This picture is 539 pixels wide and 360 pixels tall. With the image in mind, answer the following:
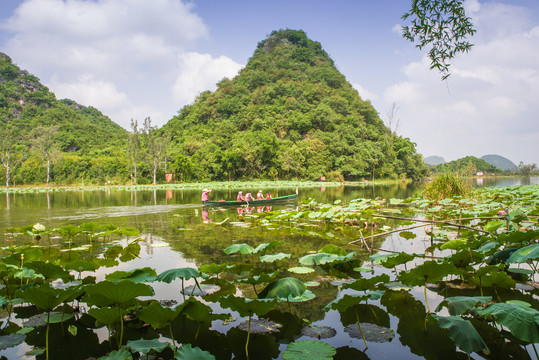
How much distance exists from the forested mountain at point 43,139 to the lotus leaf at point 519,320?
43.4 m

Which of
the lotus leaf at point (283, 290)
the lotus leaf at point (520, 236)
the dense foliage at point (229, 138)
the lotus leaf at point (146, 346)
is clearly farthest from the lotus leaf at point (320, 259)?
the dense foliage at point (229, 138)

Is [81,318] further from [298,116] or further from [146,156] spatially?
[298,116]

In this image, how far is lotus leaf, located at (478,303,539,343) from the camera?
154 cm

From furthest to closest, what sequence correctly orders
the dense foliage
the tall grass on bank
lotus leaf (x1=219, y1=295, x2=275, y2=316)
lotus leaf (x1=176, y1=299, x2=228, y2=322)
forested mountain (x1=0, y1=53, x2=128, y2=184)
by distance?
1. the dense foliage
2. forested mountain (x1=0, y1=53, x2=128, y2=184)
3. the tall grass on bank
4. lotus leaf (x1=176, y1=299, x2=228, y2=322)
5. lotus leaf (x1=219, y1=295, x2=275, y2=316)

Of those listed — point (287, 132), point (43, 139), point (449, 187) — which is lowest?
point (449, 187)

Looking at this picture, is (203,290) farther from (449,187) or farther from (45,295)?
(449,187)

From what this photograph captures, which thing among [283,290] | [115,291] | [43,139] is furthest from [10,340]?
[43,139]

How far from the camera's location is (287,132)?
51.6 metres

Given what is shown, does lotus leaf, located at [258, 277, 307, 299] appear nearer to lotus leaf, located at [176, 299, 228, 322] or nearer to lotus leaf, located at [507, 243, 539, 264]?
lotus leaf, located at [176, 299, 228, 322]

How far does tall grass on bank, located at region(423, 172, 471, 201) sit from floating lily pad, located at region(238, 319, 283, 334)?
10729 millimetres

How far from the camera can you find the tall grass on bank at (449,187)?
11.7m

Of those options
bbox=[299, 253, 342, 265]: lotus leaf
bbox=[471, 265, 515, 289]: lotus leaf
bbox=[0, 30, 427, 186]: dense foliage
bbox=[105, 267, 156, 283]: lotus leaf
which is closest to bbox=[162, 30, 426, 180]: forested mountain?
bbox=[0, 30, 427, 186]: dense foliage

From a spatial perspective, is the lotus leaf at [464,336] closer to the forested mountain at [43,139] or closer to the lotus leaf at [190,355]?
the lotus leaf at [190,355]

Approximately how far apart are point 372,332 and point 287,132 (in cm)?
5005
